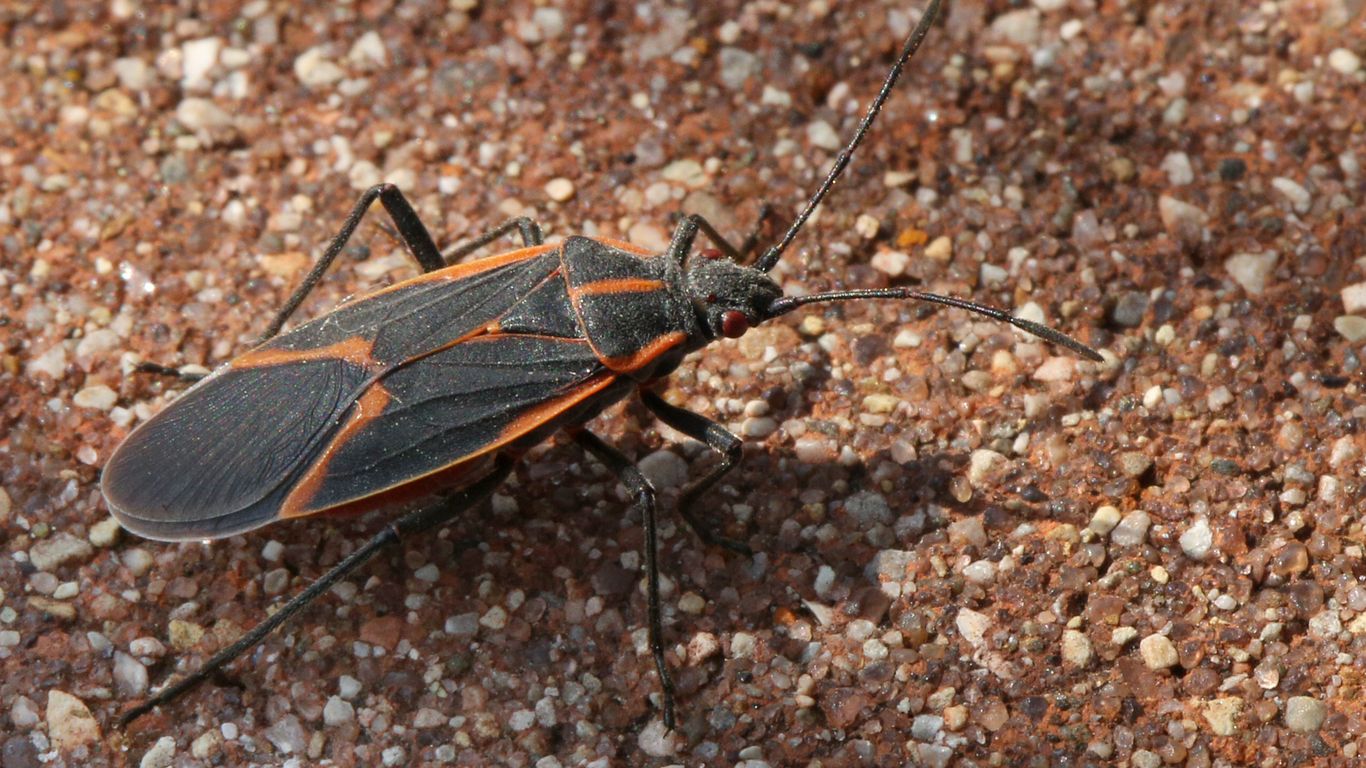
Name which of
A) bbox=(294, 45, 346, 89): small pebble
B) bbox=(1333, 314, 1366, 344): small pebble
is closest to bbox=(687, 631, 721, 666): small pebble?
bbox=(1333, 314, 1366, 344): small pebble

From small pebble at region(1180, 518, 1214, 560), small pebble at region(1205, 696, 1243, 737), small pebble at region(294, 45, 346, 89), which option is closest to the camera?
small pebble at region(1205, 696, 1243, 737)

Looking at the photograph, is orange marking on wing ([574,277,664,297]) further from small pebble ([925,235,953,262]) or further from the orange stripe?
small pebble ([925,235,953,262])

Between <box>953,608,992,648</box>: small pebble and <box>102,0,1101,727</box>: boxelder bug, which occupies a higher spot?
<box>102,0,1101,727</box>: boxelder bug

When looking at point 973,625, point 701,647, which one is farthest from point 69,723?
point 973,625

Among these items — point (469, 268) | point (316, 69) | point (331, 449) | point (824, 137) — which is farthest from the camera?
point (316, 69)

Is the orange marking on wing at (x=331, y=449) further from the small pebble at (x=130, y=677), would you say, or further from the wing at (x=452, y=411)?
the small pebble at (x=130, y=677)

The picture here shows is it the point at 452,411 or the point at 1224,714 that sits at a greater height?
the point at 452,411

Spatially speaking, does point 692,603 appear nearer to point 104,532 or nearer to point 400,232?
point 400,232

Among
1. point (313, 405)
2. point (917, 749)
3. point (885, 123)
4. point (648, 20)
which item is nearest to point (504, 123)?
point (648, 20)

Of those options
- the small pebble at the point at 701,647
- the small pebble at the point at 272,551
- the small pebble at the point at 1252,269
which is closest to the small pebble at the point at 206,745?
the small pebble at the point at 272,551
